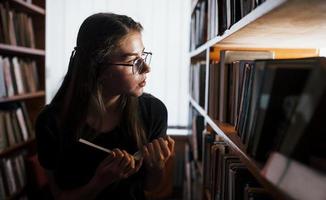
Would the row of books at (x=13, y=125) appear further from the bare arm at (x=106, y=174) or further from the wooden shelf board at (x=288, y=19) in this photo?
the wooden shelf board at (x=288, y=19)

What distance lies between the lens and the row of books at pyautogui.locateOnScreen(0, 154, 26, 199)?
6.11 ft

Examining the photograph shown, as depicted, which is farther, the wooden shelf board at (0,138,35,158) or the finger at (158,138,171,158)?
the wooden shelf board at (0,138,35,158)

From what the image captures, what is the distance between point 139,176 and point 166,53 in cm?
138

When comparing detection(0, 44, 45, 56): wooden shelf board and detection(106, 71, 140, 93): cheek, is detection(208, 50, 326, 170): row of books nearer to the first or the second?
detection(106, 71, 140, 93): cheek

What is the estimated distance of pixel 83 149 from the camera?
1.02m

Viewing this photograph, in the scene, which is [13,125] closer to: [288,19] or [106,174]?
[106,174]

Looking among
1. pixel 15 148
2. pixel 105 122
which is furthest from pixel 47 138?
pixel 15 148

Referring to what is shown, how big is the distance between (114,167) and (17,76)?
1.38m

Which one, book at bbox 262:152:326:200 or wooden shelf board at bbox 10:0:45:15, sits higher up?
wooden shelf board at bbox 10:0:45:15

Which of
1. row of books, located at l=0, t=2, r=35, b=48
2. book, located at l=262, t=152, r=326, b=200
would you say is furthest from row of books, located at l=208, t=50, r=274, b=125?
row of books, located at l=0, t=2, r=35, b=48

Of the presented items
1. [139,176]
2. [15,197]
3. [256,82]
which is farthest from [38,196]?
[256,82]

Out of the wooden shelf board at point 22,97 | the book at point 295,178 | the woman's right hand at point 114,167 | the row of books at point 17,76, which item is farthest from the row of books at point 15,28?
the book at point 295,178

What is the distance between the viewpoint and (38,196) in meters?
2.11

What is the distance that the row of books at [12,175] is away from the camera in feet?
6.11
